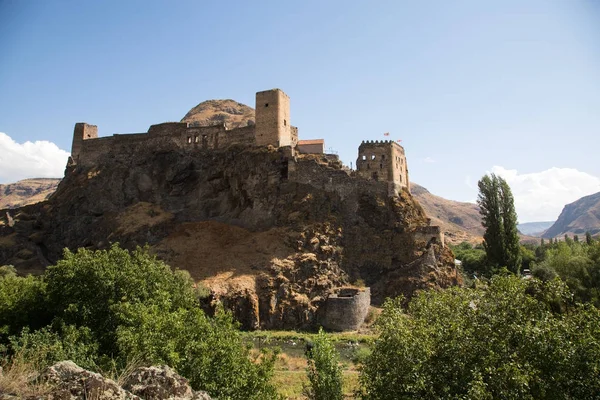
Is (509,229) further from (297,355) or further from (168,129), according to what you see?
(168,129)

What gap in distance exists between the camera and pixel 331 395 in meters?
20.5

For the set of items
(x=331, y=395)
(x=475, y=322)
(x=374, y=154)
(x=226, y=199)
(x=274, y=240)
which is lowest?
(x=331, y=395)

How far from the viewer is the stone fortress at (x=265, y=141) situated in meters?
49.2

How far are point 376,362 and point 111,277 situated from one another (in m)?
14.4

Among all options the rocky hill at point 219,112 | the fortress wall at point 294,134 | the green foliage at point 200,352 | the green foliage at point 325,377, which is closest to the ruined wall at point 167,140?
the fortress wall at point 294,134

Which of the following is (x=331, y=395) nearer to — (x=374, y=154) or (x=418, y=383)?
(x=418, y=383)

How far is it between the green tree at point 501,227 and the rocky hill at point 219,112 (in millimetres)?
71116

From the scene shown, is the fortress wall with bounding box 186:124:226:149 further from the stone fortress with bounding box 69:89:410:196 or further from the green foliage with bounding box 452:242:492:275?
the green foliage with bounding box 452:242:492:275

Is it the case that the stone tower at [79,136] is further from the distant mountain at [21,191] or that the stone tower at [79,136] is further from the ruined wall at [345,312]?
the distant mountain at [21,191]

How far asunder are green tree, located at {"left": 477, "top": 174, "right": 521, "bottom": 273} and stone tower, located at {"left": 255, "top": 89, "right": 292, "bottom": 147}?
24.9 metres

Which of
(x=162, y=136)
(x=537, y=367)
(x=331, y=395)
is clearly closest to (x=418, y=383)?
(x=537, y=367)

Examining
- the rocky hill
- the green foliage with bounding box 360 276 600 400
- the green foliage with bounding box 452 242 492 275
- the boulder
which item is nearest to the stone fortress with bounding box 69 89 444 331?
the green foliage with bounding box 452 242 492 275

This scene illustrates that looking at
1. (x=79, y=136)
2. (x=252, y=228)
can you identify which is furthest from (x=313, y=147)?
(x=79, y=136)

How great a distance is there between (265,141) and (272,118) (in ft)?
8.61
